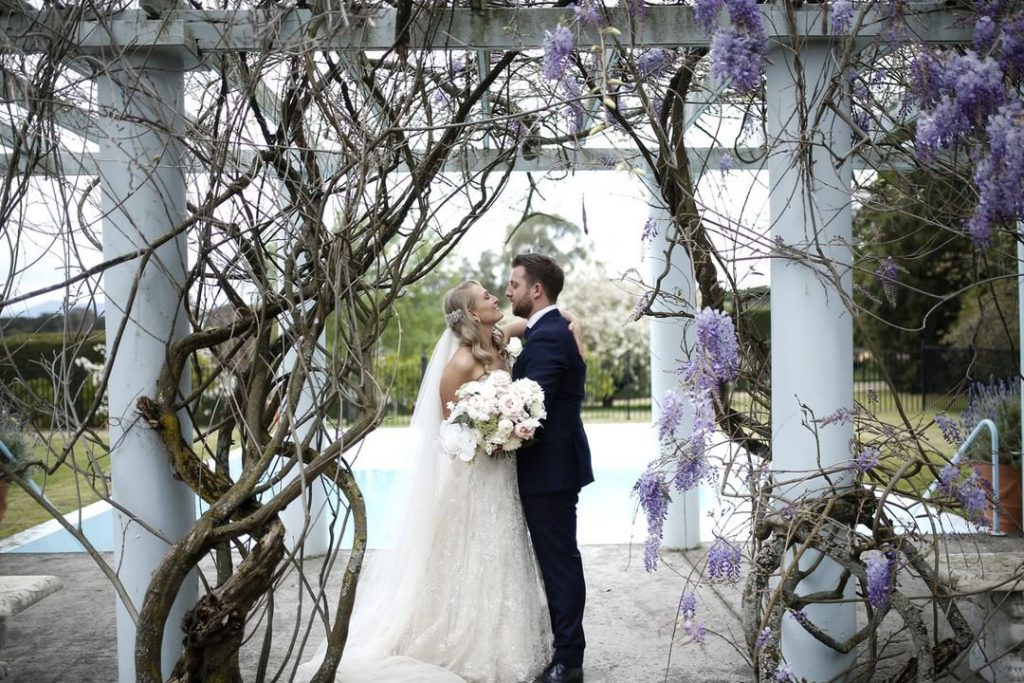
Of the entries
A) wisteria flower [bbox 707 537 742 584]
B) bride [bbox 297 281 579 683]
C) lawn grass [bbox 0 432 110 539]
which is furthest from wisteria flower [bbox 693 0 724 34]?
lawn grass [bbox 0 432 110 539]

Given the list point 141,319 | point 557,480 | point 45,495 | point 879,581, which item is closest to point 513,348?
point 557,480

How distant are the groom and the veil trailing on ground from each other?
471 mm

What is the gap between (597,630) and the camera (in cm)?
527

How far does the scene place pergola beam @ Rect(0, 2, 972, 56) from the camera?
3453 mm

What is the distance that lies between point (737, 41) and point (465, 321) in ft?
6.16

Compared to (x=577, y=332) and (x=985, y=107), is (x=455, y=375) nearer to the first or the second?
(x=577, y=332)

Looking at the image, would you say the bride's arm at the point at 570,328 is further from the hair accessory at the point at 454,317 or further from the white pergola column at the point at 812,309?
the white pergola column at the point at 812,309

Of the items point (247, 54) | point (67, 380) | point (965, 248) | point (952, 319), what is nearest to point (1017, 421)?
point (247, 54)

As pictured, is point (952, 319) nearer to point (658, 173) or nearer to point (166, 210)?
point (658, 173)

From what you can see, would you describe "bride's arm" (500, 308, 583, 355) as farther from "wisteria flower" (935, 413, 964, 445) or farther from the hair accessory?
"wisteria flower" (935, 413, 964, 445)

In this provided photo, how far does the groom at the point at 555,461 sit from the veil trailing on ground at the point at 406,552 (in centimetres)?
47

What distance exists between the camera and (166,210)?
3.50 meters

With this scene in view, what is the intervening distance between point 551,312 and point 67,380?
216 cm

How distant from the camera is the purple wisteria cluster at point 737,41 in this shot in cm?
345
